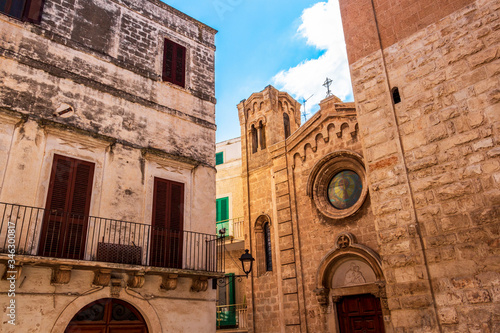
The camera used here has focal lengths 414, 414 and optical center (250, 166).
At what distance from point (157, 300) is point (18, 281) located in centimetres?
269

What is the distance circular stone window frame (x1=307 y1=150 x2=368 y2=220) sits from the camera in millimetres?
13242

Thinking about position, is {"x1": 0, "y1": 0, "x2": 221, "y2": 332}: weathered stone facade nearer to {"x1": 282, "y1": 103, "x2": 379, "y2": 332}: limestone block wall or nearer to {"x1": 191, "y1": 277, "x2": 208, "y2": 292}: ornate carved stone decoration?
{"x1": 191, "y1": 277, "x2": 208, "y2": 292}: ornate carved stone decoration

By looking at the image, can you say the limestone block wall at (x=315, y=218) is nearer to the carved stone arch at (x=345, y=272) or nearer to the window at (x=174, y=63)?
the carved stone arch at (x=345, y=272)

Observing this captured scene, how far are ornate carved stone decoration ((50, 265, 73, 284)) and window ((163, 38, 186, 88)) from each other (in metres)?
5.59

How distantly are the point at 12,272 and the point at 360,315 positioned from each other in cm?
965

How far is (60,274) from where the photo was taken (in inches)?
294

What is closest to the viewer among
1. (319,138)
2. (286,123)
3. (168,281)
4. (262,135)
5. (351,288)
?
(168,281)

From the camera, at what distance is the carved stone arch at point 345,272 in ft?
39.9

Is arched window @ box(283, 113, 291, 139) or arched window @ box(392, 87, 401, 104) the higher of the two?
arched window @ box(283, 113, 291, 139)

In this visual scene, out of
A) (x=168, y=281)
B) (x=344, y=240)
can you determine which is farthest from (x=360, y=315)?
(x=168, y=281)

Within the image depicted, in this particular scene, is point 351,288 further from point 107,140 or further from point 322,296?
point 107,140

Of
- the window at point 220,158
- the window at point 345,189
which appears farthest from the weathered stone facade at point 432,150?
the window at point 220,158

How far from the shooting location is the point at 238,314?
16.5 meters

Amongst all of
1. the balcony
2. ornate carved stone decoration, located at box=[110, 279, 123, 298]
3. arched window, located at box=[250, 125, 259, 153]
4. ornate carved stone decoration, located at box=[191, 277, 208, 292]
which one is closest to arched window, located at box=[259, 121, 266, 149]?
arched window, located at box=[250, 125, 259, 153]
